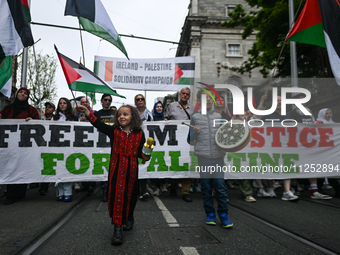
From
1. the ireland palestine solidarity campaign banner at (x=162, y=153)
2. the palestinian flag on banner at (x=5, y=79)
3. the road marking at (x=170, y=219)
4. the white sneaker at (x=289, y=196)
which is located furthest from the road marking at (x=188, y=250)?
the palestinian flag on banner at (x=5, y=79)

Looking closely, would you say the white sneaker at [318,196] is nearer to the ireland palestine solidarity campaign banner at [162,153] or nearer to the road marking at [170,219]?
the ireland palestine solidarity campaign banner at [162,153]

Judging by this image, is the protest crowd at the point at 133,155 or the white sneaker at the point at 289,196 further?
the white sneaker at the point at 289,196

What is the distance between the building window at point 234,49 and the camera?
33938 millimetres

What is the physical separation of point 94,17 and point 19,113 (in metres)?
2.71

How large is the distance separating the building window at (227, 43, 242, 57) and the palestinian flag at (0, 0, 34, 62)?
30604 mm

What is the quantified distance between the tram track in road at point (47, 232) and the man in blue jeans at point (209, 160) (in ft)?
6.64

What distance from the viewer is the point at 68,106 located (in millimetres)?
6793

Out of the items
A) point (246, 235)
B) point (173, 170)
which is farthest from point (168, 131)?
point (246, 235)

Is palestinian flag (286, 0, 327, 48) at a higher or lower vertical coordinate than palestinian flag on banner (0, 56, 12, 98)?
higher

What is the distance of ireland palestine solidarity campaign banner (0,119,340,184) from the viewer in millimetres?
6215

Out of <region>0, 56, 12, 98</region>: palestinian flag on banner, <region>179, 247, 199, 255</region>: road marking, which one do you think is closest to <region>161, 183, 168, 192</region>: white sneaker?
<region>0, 56, 12, 98</region>: palestinian flag on banner

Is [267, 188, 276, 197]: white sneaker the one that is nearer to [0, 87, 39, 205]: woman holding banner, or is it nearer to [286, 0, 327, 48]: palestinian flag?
[286, 0, 327, 48]: palestinian flag

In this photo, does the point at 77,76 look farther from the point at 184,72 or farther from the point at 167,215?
the point at 184,72

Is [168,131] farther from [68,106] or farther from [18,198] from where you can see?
[18,198]
